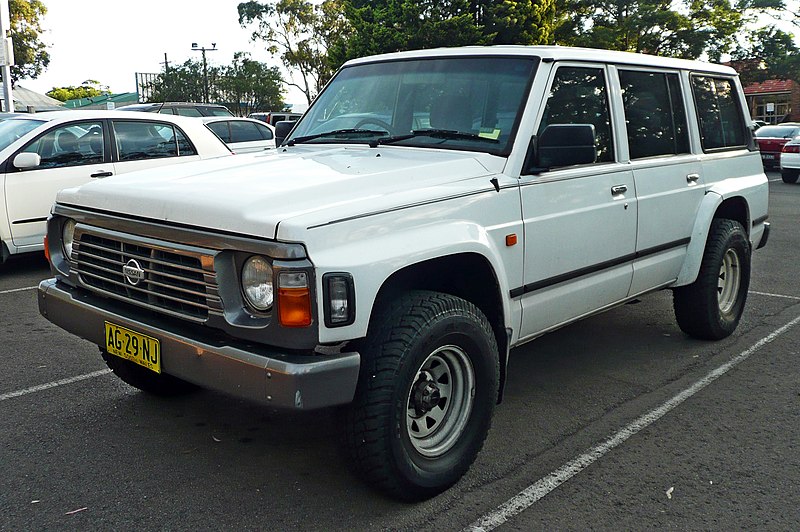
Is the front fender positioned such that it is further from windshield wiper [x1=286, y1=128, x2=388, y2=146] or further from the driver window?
the driver window

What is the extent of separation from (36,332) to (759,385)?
4.99 meters

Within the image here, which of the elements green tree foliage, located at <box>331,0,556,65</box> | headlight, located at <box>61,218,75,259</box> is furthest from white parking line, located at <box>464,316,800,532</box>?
green tree foliage, located at <box>331,0,556,65</box>

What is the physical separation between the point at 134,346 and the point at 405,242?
1.22 metres

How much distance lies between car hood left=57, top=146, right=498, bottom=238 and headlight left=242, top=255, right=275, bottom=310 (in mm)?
124

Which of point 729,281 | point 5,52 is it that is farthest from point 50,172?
point 5,52

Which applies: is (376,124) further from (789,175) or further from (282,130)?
(789,175)

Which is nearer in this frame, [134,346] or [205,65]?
[134,346]

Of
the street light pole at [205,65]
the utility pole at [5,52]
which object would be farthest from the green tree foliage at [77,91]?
the utility pole at [5,52]

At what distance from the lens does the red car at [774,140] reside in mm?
23578

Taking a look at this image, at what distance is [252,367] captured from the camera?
2.93 meters

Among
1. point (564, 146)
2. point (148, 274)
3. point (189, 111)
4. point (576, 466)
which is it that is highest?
point (189, 111)

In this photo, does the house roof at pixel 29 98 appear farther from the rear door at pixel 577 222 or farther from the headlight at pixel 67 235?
the rear door at pixel 577 222

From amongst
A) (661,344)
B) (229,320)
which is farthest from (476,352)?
(661,344)

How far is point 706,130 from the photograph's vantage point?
555 centimetres
